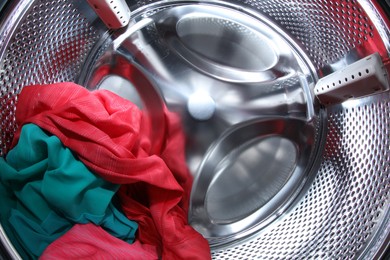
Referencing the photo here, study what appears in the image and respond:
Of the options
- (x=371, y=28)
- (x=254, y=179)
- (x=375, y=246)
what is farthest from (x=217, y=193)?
(x=371, y=28)

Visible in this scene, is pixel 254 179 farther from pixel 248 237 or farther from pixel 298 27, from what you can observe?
pixel 298 27

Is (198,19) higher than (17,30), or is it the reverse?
(17,30)

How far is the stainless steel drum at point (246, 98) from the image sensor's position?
28.0 inches

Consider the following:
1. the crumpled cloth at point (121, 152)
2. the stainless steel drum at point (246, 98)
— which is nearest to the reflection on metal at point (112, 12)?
the stainless steel drum at point (246, 98)

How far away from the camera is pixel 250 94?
79 cm

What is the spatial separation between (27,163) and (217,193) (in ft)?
1.21

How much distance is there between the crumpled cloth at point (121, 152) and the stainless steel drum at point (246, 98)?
0.08 metres

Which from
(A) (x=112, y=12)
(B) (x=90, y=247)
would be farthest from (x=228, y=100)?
(B) (x=90, y=247)

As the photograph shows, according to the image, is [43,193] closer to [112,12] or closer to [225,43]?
[112,12]

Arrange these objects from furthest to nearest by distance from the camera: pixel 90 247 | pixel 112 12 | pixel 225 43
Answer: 1. pixel 225 43
2. pixel 112 12
3. pixel 90 247

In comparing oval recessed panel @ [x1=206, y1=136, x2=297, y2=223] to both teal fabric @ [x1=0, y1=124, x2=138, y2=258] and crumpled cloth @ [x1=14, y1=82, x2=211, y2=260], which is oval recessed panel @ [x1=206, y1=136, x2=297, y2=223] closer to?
crumpled cloth @ [x1=14, y1=82, x2=211, y2=260]

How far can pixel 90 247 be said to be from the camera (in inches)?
23.4

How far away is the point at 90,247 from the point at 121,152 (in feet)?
0.50

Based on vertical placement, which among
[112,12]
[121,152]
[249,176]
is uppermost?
[112,12]
